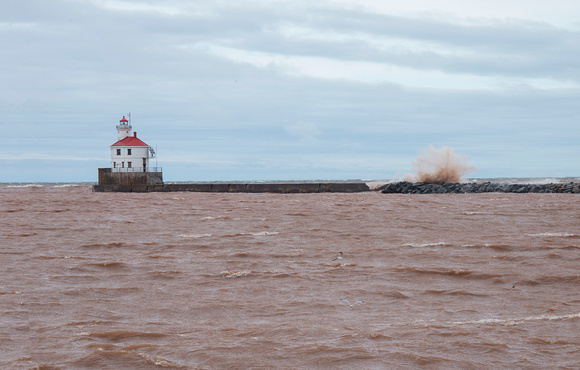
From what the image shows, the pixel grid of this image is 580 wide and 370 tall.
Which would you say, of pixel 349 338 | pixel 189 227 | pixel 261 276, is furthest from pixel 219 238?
pixel 349 338

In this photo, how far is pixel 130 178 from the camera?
43625mm

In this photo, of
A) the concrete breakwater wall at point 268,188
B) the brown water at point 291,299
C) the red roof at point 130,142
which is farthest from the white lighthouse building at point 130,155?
the brown water at point 291,299

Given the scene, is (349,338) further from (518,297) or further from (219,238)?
(219,238)

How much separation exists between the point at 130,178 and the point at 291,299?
39.0 m

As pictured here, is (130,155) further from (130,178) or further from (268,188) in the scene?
(268,188)

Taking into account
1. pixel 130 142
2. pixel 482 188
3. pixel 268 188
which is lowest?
pixel 482 188

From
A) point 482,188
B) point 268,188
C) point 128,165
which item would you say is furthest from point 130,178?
point 482,188

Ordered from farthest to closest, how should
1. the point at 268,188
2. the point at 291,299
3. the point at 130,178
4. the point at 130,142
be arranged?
the point at 130,142 < the point at 130,178 < the point at 268,188 < the point at 291,299

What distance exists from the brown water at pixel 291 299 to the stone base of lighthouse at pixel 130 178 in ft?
102

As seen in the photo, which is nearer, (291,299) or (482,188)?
(291,299)

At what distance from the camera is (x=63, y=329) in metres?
5.30

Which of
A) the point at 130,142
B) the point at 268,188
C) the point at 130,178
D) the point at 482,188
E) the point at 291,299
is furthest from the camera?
the point at 130,142

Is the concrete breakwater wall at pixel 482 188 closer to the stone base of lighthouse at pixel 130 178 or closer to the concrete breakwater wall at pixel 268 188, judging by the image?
the concrete breakwater wall at pixel 268 188

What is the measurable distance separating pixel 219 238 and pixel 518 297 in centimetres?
664
